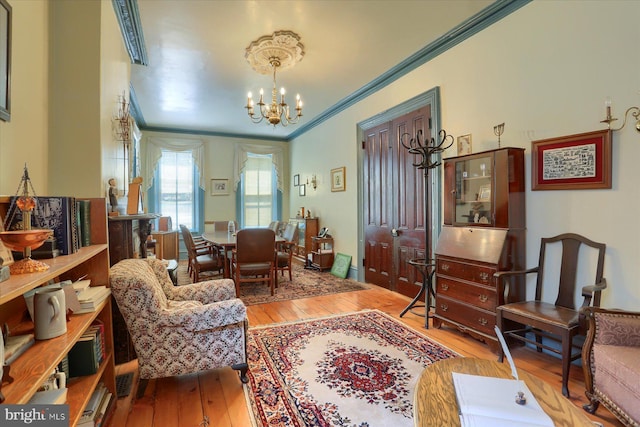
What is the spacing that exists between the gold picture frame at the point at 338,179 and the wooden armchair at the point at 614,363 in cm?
397

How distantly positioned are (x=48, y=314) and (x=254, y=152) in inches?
271


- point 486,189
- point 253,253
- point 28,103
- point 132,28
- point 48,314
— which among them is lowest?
point 253,253

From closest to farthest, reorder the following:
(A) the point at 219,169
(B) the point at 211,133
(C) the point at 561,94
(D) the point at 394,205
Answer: (C) the point at 561,94 < (D) the point at 394,205 < (B) the point at 211,133 < (A) the point at 219,169

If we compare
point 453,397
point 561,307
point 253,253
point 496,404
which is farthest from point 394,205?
point 496,404

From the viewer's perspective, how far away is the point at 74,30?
7.11 feet

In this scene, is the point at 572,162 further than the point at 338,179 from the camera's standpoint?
No

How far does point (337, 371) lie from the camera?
2.33 m

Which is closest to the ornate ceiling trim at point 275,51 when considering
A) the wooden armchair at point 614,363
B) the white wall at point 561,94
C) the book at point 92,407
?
the white wall at point 561,94

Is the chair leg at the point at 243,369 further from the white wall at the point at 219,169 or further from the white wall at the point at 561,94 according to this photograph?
the white wall at the point at 219,169

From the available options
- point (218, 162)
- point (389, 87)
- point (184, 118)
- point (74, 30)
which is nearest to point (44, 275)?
point (74, 30)

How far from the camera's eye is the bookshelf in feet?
3.05

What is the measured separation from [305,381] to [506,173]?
2.23 meters

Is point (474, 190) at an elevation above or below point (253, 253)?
above

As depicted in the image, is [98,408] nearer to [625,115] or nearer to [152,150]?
[625,115]
